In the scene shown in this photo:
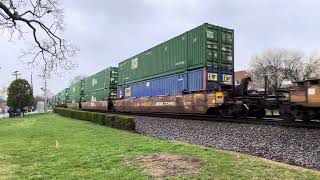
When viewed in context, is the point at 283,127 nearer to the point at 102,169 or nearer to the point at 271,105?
the point at 271,105

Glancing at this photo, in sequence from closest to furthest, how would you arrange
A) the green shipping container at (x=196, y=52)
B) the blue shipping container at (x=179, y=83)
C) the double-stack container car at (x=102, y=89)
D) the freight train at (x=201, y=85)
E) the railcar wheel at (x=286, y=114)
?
the freight train at (x=201, y=85) < the railcar wheel at (x=286, y=114) < the blue shipping container at (x=179, y=83) < the green shipping container at (x=196, y=52) < the double-stack container car at (x=102, y=89)

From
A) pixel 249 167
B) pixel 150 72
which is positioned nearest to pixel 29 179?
pixel 249 167

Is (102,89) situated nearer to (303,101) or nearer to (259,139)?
(303,101)

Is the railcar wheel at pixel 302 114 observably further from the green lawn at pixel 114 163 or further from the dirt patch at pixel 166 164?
the dirt patch at pixel 166 164

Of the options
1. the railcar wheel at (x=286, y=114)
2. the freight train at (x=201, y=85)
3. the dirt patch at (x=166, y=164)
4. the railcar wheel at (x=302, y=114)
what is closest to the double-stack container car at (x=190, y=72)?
the freight train at (x=201, y=85)

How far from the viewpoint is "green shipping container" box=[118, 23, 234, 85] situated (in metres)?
18.9

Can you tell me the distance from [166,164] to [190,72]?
40.1 ft

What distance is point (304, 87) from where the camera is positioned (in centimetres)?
1270

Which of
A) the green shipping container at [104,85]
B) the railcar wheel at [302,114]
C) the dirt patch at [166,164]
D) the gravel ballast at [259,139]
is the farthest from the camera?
the green shipping container at [104,85]

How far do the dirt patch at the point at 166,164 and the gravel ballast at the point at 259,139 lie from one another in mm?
1969

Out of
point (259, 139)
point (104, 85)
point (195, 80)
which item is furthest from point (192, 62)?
point (104, 85)

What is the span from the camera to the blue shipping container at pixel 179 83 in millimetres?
18531

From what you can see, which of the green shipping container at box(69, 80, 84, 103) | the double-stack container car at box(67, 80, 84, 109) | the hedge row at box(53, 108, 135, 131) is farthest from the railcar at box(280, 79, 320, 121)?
the green shipping container at box(69, 80, 84, 103)

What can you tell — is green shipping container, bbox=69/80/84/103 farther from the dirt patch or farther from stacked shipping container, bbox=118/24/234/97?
the dirt patch
